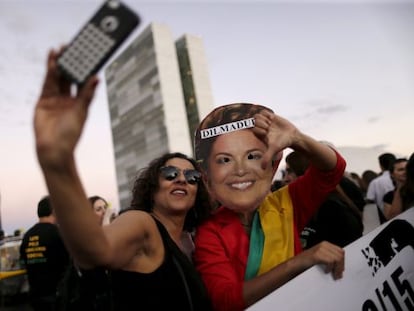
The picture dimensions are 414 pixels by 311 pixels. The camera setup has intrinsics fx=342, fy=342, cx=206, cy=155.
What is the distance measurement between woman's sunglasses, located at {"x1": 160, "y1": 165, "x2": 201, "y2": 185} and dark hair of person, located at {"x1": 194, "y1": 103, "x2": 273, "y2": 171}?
7 cm

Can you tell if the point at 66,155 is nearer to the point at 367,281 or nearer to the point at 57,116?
the point at 57,116

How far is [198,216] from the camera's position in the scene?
1.71 meters

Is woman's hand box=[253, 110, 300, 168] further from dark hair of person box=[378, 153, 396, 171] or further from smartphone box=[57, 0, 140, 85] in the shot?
dark hair of person box=[378, 153, 396, 171]

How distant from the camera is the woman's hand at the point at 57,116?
2.20 ft

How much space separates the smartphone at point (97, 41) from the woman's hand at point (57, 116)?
0.02 metres

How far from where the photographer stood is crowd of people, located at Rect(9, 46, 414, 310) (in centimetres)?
71

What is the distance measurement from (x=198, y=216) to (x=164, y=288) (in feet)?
1.88

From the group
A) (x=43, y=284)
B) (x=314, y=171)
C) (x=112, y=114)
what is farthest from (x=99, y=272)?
(x=112, y=114)

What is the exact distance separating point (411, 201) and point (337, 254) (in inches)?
65.5

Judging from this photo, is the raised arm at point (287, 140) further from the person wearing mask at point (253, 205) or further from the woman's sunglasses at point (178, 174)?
the woman's sunglasses at point (178, 174)

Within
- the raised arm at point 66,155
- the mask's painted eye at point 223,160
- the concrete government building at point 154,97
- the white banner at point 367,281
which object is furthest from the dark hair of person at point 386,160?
the concrete government building at point 154,97

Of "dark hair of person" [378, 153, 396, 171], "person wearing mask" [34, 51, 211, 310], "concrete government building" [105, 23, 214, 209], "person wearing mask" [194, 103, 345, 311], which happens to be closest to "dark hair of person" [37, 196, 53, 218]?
"person wearing mask" [34, 51, 211, 310]

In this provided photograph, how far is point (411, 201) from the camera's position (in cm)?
255

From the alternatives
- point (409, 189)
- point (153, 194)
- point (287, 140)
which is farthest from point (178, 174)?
point (409, 189)
